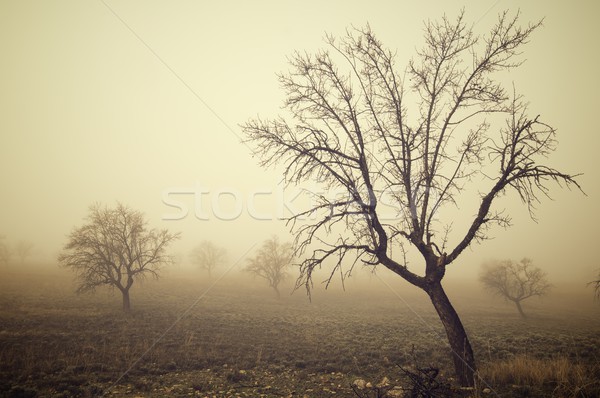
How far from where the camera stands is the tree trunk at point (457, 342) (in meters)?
6.65

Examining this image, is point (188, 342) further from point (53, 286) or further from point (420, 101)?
point (53, 286)

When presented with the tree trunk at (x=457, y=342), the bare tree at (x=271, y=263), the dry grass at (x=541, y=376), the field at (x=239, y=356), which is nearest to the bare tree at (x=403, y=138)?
the tree trunk at (x=457, y=342)

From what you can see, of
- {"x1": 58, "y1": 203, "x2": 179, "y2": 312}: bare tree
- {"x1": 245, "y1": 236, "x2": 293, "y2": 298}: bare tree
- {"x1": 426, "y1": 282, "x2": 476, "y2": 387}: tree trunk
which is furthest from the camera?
{"x1": 245, "y1": 236, "x2": 293, "y2": 298}: bare tree

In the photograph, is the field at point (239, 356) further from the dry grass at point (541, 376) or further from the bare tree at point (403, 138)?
the bare tree at point (403, 138)

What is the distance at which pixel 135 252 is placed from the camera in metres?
22.1

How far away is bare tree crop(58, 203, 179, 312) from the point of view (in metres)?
20.0

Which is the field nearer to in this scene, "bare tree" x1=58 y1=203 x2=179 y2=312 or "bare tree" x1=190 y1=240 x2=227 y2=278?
"bare tree" x1=58 y1=203 x2=179 y2=312

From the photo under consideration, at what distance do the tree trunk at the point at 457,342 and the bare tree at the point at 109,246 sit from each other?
20743 mm

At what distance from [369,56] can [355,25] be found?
868mm

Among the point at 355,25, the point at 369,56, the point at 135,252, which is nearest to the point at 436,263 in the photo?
the point at 369,56

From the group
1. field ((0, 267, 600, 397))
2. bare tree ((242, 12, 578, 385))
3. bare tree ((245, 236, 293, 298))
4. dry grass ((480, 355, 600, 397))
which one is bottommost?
field ((0, 267, 600, 397))

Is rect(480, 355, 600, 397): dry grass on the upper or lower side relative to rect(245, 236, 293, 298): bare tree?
lower

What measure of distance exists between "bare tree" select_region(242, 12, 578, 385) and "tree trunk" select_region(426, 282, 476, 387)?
0.08ft

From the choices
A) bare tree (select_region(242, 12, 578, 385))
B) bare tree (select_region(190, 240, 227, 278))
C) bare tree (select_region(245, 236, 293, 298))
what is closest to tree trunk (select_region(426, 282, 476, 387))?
bare tree (select_region(242, 12, 578, 385))
